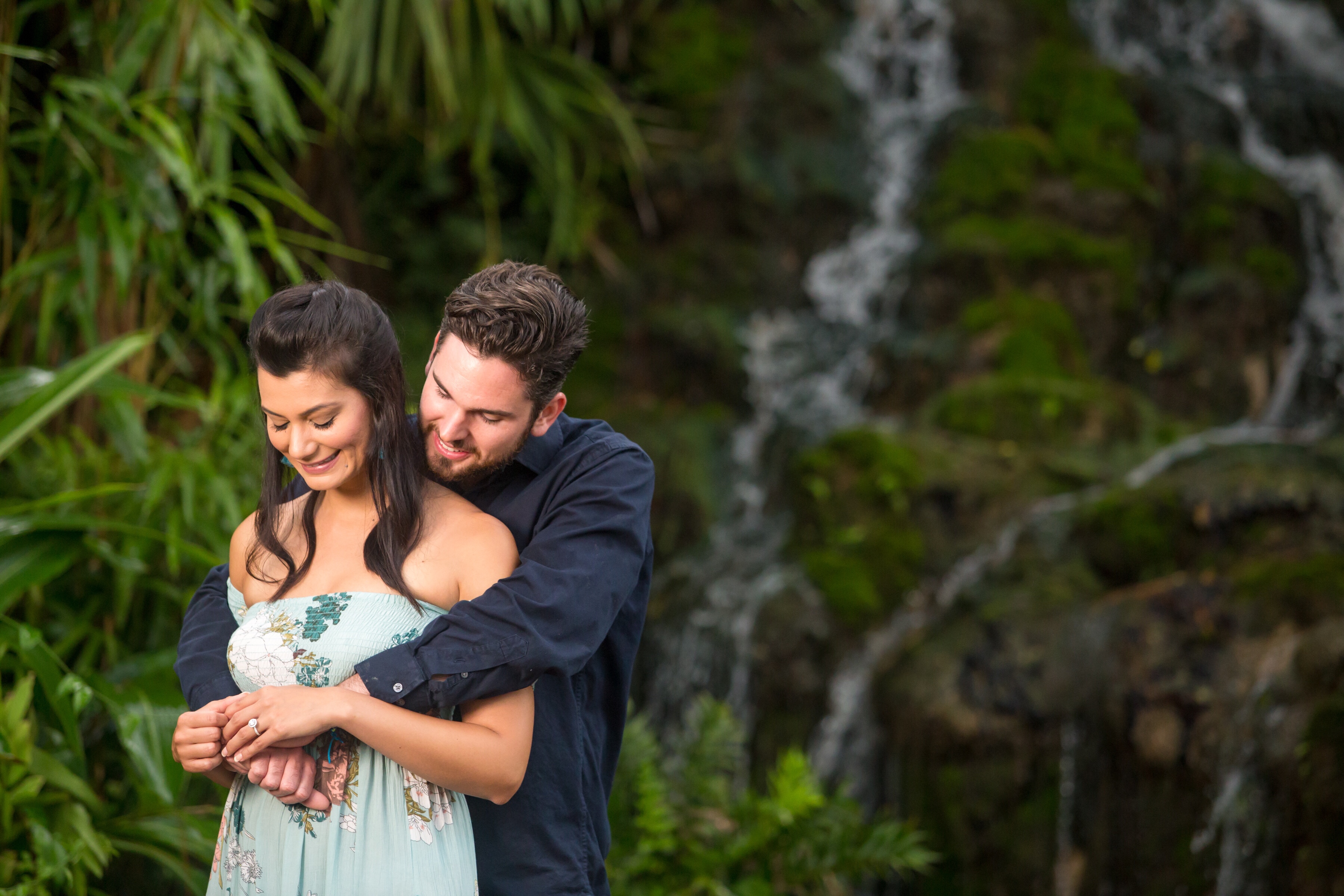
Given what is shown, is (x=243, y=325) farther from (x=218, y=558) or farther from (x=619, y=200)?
(x=619, y=200)

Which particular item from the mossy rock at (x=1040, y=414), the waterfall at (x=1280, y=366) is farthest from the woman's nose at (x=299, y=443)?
the mossy rock at (x=1040, y=414)

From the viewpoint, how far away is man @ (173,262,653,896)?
1346mm

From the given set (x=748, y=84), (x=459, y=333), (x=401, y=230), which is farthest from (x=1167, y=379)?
(x=459, y=333)

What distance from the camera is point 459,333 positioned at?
1482mm

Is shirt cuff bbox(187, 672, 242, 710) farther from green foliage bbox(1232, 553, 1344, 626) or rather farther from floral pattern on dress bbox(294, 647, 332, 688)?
green foliage bbox(1232, 553, 1344, 626)

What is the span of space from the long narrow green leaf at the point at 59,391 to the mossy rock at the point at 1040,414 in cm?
436

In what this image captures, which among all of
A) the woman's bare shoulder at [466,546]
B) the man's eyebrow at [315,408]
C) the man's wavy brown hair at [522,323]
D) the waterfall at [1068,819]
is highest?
the man's wavy brown hair at [522,323]

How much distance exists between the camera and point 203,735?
1.35 m

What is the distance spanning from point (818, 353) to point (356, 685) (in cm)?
587

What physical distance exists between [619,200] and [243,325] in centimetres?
359

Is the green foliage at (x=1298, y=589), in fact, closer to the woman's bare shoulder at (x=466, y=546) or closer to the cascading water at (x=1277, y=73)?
the cascading water at (x=1277, y=73)

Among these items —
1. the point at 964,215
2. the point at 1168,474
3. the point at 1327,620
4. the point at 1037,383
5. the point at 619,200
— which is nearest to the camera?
the point at 1327,620

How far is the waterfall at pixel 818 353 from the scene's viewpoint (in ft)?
17.4

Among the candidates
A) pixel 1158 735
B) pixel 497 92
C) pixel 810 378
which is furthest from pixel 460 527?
pixel 810 378
